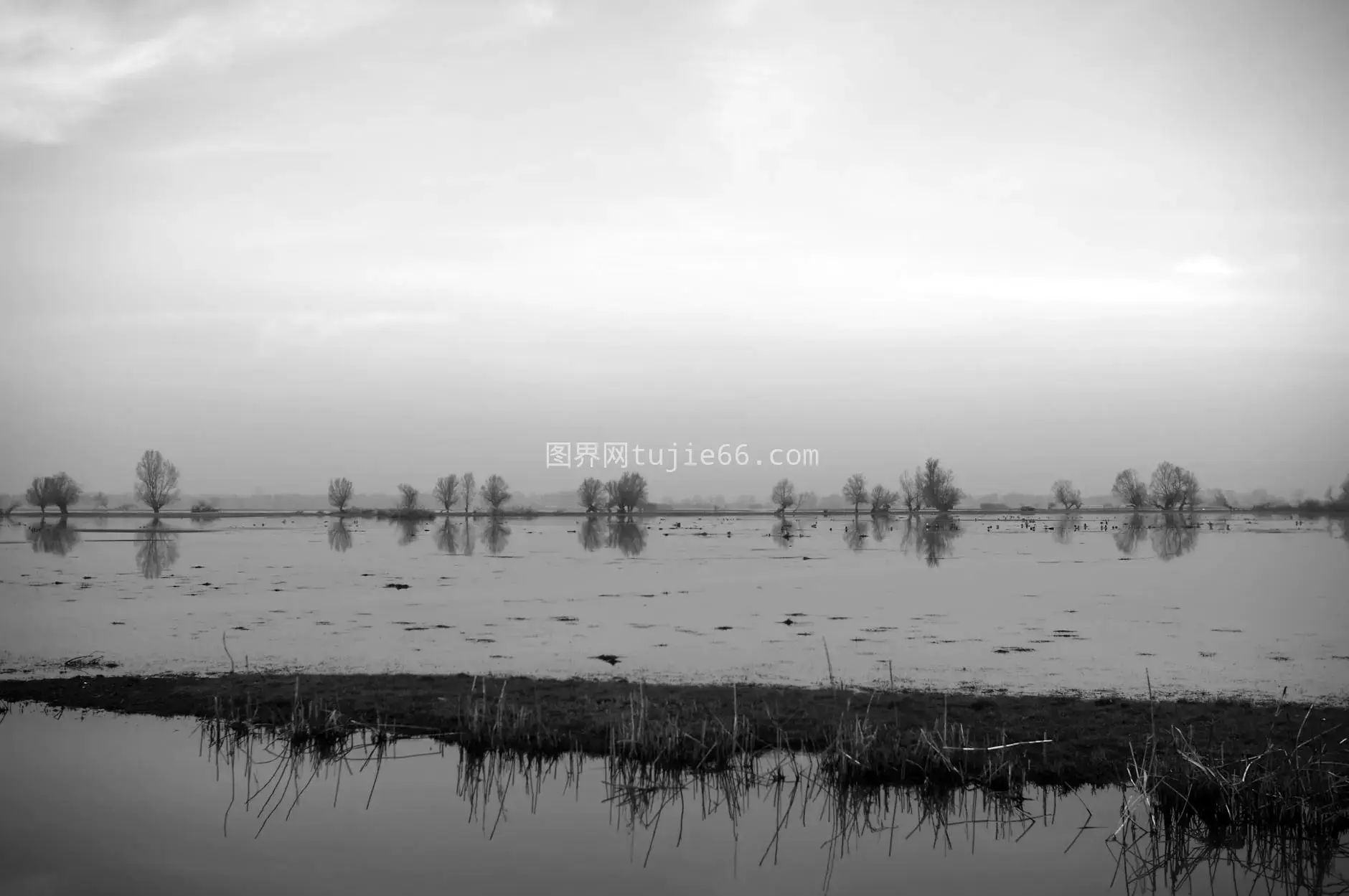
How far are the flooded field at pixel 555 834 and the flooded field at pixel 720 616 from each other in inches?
190

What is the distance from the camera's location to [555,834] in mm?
8422

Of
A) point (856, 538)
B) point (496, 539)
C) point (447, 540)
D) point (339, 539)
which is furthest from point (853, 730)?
point (339, 539)

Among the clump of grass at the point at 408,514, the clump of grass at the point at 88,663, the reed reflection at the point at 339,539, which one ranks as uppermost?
the clump of grass at the point at 88,663

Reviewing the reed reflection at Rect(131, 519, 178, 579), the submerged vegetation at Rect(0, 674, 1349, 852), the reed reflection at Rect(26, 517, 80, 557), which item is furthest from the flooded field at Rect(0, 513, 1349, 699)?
the reed reflection at Rect(26, 517, 80, 557)

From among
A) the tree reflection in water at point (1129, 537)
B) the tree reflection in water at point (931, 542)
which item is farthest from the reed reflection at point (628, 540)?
the tree reflection in water at point (1129, 537)

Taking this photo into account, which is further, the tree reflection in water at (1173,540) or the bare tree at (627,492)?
the bare tree at (627,492)

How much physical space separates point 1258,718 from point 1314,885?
4.30 meters

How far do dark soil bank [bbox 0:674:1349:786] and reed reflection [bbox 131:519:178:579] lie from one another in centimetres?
2400

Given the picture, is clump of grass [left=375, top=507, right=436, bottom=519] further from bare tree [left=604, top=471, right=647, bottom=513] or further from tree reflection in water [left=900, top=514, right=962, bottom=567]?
tree reflection in water [left=900, top=514, right=962, bottom=567]

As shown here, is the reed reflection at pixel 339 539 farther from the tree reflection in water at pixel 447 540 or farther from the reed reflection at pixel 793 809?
the reed reflection at pixel 793 809

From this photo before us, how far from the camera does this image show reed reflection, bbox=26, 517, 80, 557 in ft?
168

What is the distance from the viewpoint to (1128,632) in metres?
19.4

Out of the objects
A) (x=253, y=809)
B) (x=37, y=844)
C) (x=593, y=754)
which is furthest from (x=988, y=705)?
(x=37, y=844)

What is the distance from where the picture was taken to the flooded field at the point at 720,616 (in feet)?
50.5
